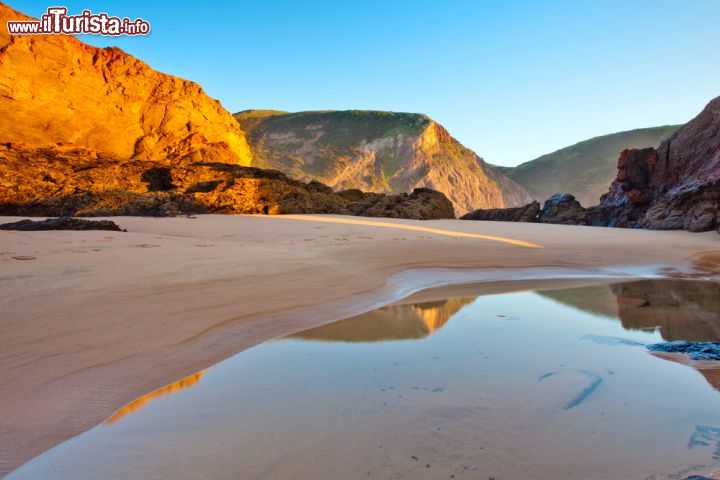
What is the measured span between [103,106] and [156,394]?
2672cm

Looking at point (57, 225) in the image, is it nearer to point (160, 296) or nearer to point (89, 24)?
point (160, 296)

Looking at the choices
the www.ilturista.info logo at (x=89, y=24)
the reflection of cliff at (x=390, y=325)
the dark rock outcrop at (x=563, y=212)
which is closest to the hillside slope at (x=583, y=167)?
the dark rock outcrop at (x=563, y=212)

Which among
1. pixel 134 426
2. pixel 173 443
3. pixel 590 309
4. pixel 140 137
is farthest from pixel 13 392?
pixel 140 137

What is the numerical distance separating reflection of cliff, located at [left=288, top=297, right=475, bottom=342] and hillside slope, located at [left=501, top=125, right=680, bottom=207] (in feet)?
239

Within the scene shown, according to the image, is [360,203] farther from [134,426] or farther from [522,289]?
[134,426]

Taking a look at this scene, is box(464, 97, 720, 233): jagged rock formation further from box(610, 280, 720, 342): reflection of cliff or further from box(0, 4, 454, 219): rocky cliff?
box(610, 280, 720, 342): reflection of cliff

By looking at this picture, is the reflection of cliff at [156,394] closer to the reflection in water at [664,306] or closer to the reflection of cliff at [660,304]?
the reflection in water at [664,306]

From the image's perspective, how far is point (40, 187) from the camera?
34.6 ft

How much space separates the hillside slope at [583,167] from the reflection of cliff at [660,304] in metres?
70.4

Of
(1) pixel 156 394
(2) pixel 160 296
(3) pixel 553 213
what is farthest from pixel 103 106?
Result: (1) pixel 156 394

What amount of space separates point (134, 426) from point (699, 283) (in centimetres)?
658

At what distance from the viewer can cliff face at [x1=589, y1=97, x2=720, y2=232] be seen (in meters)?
12.7

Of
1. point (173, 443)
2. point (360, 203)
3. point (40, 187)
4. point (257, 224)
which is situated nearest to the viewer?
point (173, 443)

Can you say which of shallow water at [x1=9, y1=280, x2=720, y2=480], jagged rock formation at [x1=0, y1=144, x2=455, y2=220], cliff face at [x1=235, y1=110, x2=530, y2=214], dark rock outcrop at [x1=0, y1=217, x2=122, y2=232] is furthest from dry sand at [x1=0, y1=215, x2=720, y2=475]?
cliff face at [x1=235, y1=110, x2=530, y2=214]
